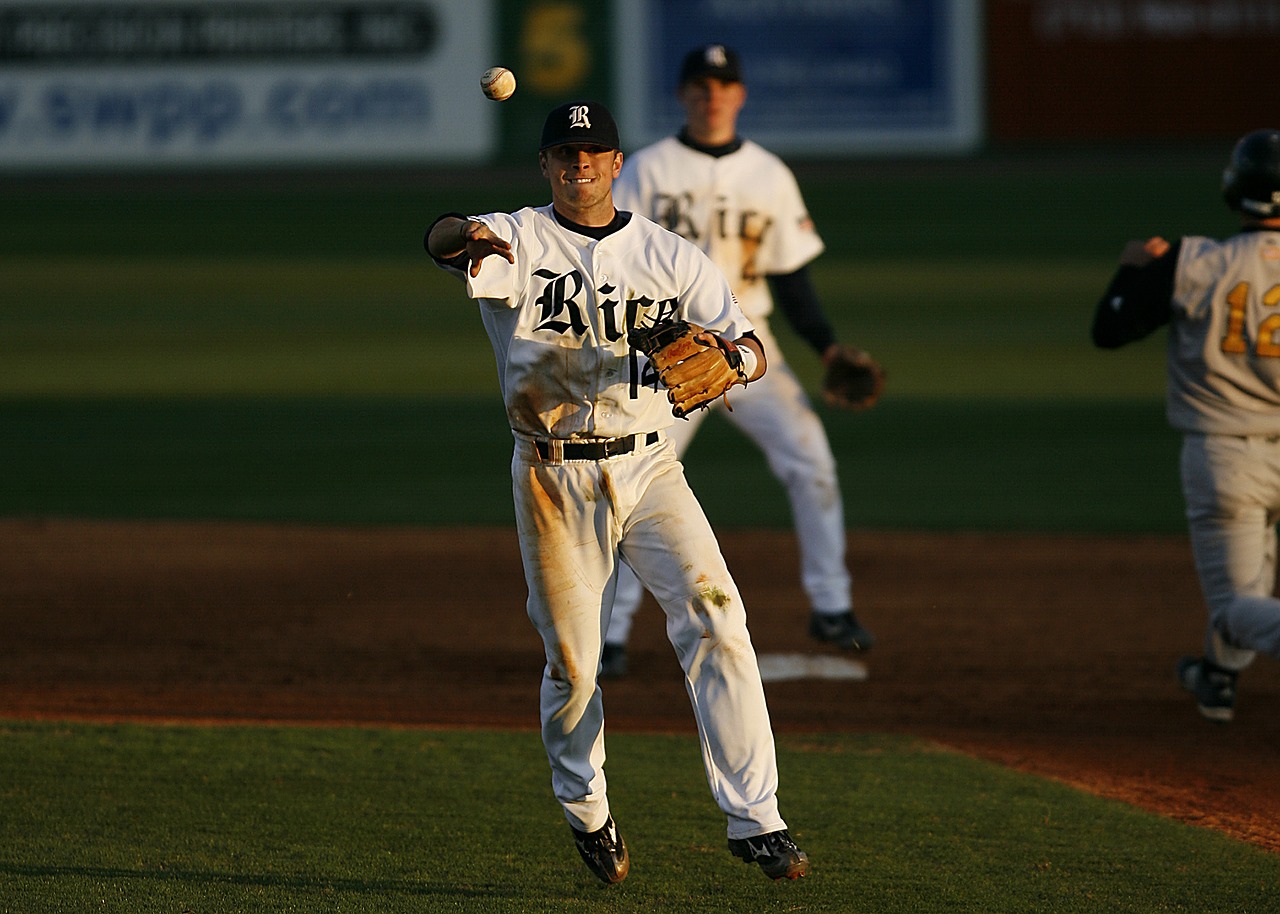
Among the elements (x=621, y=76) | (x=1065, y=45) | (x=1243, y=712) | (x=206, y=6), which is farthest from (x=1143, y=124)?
(x=1243, y=712)

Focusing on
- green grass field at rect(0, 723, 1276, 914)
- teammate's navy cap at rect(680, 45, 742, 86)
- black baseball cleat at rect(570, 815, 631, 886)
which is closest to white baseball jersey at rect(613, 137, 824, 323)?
teammate's navy cap at rect(680, 45, 742, 86)

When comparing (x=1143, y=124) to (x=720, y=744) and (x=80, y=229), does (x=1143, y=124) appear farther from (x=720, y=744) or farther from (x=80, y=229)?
(x=720, y=744)

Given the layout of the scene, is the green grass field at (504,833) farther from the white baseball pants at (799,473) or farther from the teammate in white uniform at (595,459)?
the white baseball pants at (799,473)

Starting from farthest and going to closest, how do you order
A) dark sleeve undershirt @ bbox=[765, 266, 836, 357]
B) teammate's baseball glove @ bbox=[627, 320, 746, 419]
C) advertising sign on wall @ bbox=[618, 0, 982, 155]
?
1. advertising sign on wall @ bbox=[618, 0, 982, 155]
2. dark sleeve undershirt @ bbox=[765, 266, 836, 357]
3. teammate's baseball glove @ bbox=[627, 320, 746, 419]

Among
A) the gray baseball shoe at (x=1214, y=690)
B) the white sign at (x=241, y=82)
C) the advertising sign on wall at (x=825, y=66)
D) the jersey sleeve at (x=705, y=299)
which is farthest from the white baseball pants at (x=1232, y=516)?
the white sign at (x=241, y=82)

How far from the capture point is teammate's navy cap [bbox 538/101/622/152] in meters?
4.26

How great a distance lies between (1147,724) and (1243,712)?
1.32ft

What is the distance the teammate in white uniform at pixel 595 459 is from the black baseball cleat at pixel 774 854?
2.5 inches

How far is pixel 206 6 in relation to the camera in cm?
2691

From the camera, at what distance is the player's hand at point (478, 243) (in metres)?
4.18

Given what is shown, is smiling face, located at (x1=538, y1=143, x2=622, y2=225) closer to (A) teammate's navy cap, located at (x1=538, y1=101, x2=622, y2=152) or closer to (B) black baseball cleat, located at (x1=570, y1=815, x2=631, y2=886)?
(A) teammate's navy cap, located at (x1=538, y1=101, x2=622, y2=152)

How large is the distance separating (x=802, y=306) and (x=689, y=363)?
2982mm

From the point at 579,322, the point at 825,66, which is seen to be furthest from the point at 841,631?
the point at 825,66

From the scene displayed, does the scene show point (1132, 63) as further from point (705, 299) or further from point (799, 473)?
point (705, 299)
